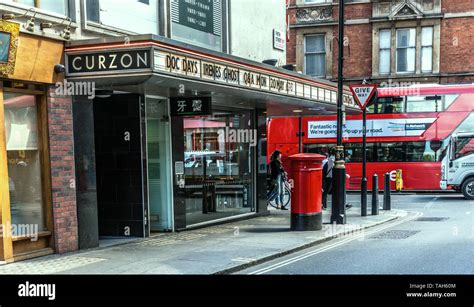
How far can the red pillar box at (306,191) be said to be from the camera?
978cm

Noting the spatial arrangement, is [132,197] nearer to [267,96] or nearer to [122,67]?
[122,67]

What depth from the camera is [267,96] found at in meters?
10.4

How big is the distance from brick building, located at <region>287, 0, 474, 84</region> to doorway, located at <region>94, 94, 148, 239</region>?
1964cm

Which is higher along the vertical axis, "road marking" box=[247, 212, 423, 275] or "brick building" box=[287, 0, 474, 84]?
"brick building" box=[287, 0, 474, 84]

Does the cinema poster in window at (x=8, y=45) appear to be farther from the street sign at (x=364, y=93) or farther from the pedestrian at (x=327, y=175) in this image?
the pedestrian at (x=327, y=175)

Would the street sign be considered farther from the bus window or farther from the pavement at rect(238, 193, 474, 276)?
the bus window

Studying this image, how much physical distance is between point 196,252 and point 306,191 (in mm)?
3048

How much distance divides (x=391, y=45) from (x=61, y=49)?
2209cm

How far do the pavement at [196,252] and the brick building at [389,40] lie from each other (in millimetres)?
16792

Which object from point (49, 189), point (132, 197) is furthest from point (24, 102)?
point (132, 197)

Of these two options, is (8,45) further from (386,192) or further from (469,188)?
(469,188)

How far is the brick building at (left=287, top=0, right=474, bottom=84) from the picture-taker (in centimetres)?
2480

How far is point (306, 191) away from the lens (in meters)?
9.77

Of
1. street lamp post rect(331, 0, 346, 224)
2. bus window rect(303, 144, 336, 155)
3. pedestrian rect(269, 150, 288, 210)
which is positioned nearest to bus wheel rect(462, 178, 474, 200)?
bus window rect(303, 144, 336, 155)
